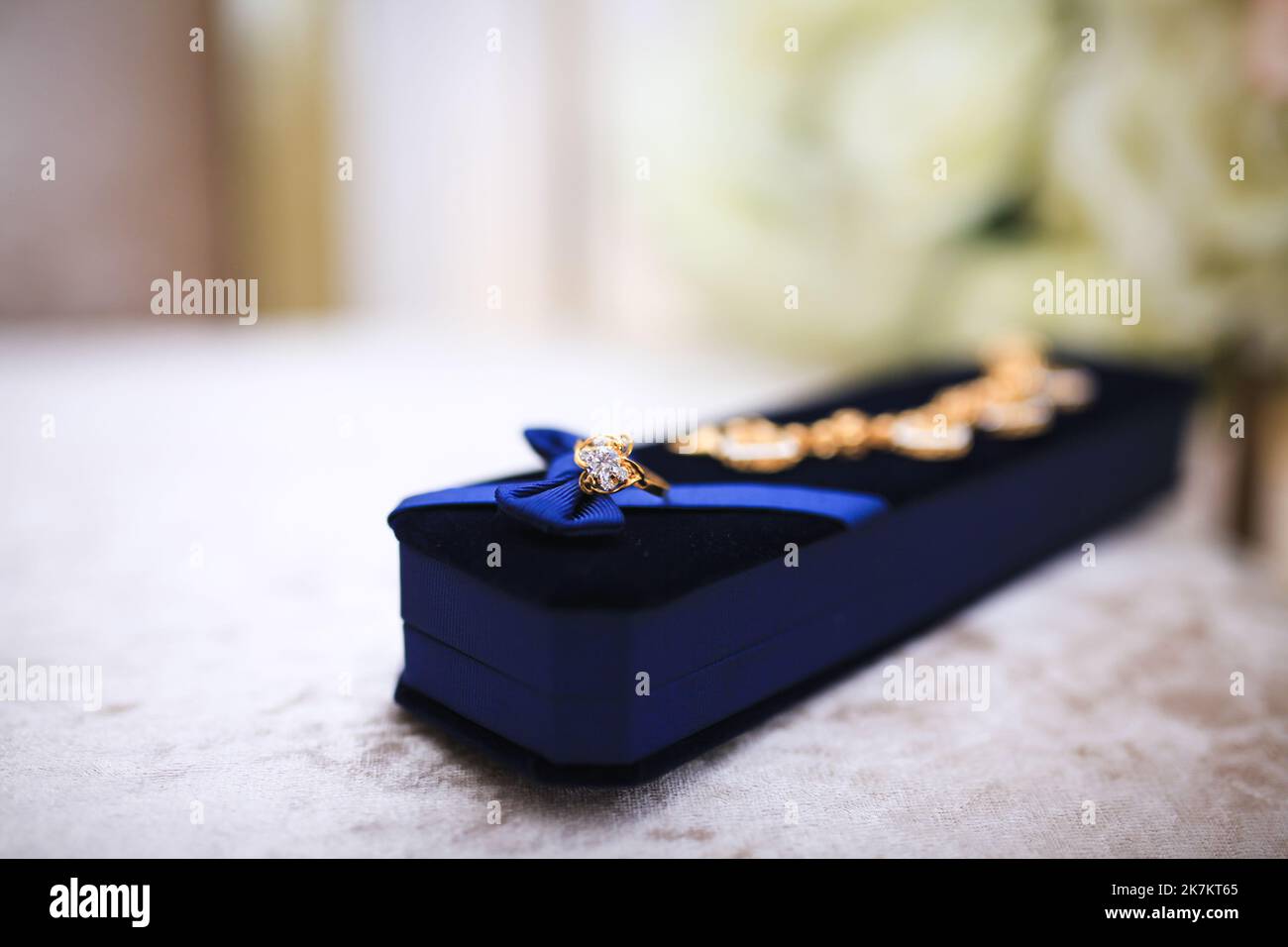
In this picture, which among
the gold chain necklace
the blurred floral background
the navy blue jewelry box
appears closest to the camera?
the navy blue jewelry box

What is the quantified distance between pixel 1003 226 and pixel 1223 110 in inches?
25.1

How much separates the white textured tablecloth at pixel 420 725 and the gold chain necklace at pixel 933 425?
258 millimetres

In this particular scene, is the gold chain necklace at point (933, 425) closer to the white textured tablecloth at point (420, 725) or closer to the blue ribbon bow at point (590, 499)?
the blue ribbon bow at point (590, 499)

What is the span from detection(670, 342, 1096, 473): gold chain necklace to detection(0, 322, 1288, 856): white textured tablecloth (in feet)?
0.85

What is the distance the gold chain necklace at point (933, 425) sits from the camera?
5.10 feet

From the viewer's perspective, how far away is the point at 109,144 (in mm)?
3479

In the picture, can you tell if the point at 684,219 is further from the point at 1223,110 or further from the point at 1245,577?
the point at 1245,577

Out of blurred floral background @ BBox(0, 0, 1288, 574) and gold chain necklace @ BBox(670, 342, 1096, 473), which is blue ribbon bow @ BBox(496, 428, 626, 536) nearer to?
gold chain necklace @ BBox(670, 342, 1096, 473)

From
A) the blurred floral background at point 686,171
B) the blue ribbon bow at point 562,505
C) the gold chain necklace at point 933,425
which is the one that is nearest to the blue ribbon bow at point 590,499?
the blue ribbon bow at point 562,505

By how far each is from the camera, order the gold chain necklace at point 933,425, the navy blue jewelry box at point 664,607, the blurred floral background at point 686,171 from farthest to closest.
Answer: the blurred floral background at point 686,171 → the gold chain necklace at point 933,425 → the navy blue jewelry box at point 664,607

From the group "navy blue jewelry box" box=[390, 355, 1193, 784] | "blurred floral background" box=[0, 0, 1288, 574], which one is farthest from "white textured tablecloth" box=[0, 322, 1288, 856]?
"blurred floral background" box=[0, 0, 1288, 574]

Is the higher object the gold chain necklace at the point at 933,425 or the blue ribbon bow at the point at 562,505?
Answer: the gold chain necklace at the point at 933,425

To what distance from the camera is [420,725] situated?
1268 millimetres

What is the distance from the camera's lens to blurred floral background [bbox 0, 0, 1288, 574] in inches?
87.7
